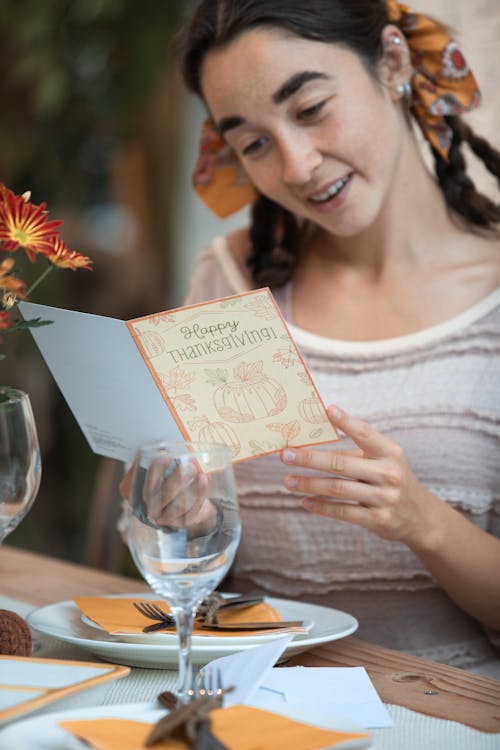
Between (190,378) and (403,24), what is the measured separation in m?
0.87

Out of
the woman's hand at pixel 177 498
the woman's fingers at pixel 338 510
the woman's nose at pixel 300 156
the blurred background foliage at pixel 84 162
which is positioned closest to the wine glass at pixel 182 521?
the woman's hand at pixel 177 498

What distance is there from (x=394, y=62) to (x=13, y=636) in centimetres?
107

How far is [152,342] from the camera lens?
902 mm

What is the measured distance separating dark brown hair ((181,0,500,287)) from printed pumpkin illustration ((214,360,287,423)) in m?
0.64

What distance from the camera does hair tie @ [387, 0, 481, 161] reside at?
4.88 ft

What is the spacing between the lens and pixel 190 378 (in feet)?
3.06

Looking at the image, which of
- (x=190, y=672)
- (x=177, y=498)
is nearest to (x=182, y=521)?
(x=177, y=498)

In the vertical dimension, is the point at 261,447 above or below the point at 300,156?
below

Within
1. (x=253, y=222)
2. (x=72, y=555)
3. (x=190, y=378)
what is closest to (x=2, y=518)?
(x=190, y=378)

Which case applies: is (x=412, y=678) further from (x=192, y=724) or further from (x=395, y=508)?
(x=192, y=724)

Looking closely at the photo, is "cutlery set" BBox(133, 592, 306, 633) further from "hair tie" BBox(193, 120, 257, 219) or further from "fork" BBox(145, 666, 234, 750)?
"hair tie" BBox(193, 120, 257, 219)

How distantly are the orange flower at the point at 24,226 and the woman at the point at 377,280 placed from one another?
1.79ft

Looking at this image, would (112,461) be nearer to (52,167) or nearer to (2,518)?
(2,518)

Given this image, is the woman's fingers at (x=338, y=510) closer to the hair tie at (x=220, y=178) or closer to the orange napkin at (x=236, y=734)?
the orange napkin at (x=236, y=734)
